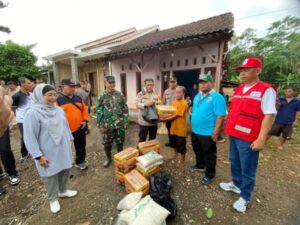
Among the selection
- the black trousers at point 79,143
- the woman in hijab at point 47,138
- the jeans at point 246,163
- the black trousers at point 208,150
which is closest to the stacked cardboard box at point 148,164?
the black trousers at point 208,150

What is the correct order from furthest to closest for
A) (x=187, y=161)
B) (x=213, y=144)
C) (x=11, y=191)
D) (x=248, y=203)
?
(x=187, y=161) < (x=11, y=191) < (x=213, y=144) < (x=248, y=203)

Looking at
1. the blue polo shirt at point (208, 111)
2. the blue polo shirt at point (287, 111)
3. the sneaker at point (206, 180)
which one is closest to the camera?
the blue polo shirt at point (208, 111)

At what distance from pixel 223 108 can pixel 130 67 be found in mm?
7062

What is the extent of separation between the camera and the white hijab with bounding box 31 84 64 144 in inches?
75.8

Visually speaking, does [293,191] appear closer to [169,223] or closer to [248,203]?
[248,203]

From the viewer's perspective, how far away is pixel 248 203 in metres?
2.22

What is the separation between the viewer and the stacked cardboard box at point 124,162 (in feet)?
8.14

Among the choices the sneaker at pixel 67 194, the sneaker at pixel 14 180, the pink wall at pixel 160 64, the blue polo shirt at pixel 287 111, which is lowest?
the sneaker at pixel 14 180

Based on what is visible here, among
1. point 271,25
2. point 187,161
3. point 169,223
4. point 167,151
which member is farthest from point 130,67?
point 271,25

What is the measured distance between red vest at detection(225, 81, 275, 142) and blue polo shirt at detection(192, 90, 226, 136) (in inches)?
9.6

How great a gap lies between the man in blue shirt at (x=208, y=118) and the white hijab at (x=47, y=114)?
209 cm

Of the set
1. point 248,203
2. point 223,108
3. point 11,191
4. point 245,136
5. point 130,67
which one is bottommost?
point 11,191

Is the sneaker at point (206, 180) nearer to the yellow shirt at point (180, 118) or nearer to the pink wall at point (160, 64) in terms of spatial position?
the yellow shirt at point (180, 118)

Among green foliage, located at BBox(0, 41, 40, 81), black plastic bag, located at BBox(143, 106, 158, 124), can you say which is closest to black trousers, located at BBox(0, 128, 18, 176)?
black plastic bag, located at BBox(143, 106, 158, 124)
